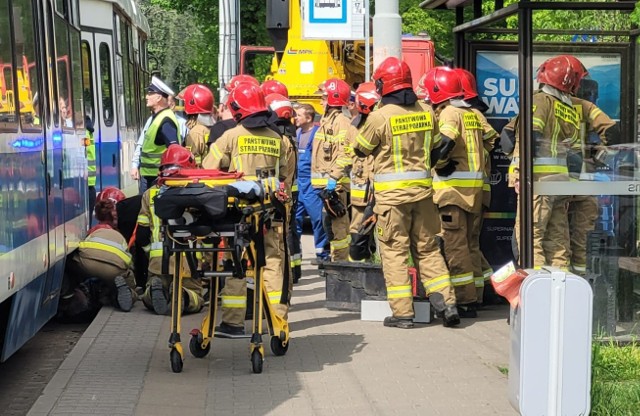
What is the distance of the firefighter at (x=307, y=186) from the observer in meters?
14.4

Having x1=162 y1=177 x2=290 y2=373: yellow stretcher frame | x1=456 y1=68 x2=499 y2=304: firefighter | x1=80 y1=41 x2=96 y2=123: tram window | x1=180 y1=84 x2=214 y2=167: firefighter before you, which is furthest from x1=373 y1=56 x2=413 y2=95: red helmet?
x1=80 y1=41 x2=96 y2=123: tram window

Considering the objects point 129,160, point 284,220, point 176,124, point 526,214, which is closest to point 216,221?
point 284,220

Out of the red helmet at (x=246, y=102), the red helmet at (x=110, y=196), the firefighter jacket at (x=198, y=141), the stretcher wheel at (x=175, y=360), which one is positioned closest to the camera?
the stretcher wheel at (x=175, y=360)

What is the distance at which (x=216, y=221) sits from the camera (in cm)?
769

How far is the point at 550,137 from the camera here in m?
8.93

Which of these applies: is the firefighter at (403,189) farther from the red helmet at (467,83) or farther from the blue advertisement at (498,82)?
the blue advertisement at (498,82)

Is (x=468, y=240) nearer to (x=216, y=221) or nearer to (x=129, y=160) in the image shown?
(x=216, y=221)

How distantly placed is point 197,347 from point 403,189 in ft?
7.62

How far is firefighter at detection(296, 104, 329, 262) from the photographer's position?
566 inches

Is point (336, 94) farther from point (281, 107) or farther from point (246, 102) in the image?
point (246, 102)

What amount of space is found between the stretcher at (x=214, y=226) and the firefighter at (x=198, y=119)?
3766mm

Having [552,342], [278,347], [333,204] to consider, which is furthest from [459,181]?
[552,342]

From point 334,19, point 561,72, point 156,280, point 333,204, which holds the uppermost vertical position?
point 334,19

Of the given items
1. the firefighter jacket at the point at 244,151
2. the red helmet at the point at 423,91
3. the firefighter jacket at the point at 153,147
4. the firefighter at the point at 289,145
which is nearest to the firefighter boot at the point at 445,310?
the firefighter at the point at 289,145
